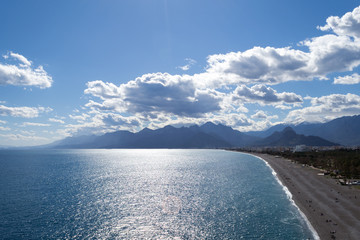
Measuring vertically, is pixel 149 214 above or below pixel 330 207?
below

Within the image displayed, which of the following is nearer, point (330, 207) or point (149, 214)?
point (149, 214)

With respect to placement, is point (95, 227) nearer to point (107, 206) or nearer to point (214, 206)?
point (107, 206)

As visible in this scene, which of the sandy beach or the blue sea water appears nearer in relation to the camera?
the sandy beach

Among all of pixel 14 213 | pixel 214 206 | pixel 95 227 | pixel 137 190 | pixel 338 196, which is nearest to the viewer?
pixel 95 227

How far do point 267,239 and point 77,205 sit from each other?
3740cm

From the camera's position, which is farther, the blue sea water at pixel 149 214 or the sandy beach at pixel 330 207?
the blue sea water at pixel 149 214

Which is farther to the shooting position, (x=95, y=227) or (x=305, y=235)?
(x=95, y=227)

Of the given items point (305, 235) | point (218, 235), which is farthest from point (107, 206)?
point (305, 235)

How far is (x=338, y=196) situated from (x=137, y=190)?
49316 millimetres

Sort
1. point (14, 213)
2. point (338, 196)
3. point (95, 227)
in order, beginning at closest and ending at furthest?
point (95, 227) < point (14, 213) < point (338, 196)

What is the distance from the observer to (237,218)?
39875 mm

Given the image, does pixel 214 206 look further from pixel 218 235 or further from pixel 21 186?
pixel 21 186

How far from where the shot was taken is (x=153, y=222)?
38.3 m

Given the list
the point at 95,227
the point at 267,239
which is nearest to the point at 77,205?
the point at 95,227
